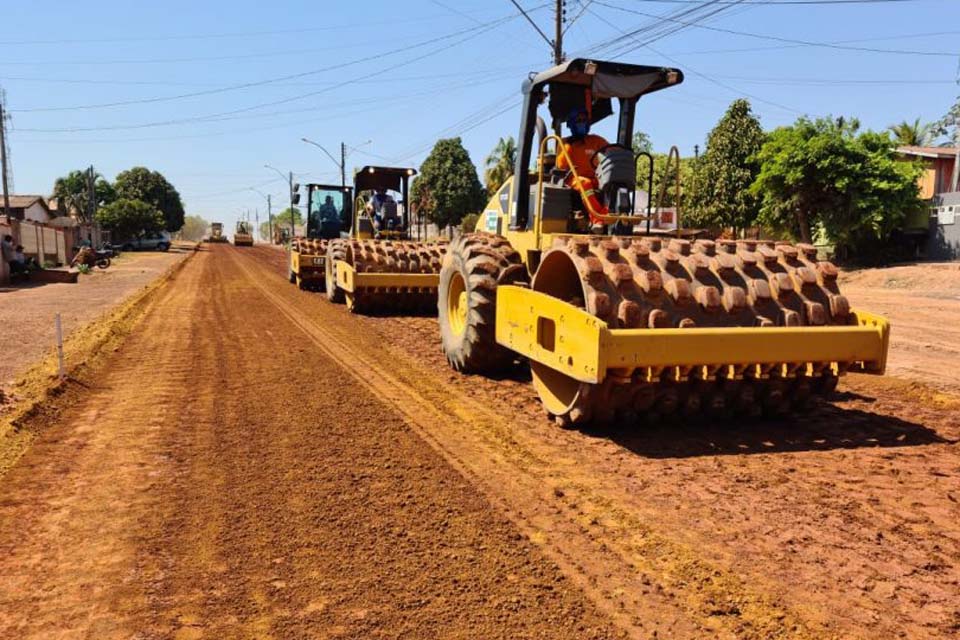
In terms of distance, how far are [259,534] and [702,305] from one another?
2.98 metres

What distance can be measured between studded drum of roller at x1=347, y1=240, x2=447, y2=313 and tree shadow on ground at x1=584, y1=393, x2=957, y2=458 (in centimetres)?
706

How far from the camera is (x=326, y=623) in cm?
276

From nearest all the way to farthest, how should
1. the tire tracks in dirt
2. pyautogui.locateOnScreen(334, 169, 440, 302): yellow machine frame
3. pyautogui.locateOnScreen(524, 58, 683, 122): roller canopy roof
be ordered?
the tire tracks in dirt
pyautogui.locateOnScreen(524, 58, 683, 122): roller canopy roof
pyautogui.locateOnScreen(334, 169, 440, 302): yellow machine frame

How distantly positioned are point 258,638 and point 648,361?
2.68 m

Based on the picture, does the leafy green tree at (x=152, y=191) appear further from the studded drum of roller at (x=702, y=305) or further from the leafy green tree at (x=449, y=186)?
the studded drum of roller at (x=702, y=305)

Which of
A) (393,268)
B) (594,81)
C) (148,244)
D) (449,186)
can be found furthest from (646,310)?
(148,244)

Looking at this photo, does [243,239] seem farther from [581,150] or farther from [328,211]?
[581,150]

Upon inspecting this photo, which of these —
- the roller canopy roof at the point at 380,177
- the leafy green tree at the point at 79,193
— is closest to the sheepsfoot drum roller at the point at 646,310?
the roller canopy roof at the point at 380,177

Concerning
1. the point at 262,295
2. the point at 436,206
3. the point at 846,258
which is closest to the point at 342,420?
the point at 262,295

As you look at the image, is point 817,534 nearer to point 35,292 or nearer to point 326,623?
point 326,623

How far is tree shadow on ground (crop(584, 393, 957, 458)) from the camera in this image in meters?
4.80

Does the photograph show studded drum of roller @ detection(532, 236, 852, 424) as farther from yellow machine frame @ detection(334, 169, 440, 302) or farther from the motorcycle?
the motorcycle

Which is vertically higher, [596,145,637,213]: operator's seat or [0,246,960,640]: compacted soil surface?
[596,145,637,213]: operator's seat

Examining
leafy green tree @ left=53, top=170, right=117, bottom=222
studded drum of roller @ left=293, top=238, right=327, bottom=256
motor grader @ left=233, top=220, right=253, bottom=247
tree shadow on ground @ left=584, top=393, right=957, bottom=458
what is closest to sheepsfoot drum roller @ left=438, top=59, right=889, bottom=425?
tree shadow on ground @ left=584, top=393, right=957, bottom=458
